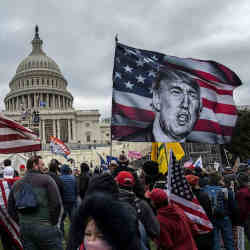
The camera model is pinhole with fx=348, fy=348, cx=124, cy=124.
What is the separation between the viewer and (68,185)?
792 centimetres

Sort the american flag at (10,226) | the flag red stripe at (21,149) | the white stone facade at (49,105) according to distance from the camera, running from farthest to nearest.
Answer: the white stone facade at (49,105) → the flag red stripe at (21,149) → the american flag at (10,226)

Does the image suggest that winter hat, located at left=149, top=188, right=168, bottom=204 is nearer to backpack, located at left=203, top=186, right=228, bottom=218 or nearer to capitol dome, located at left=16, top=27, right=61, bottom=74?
backpack, located at left=203, top=186, right=228, bottom=218

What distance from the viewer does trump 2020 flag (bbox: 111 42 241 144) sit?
605cm

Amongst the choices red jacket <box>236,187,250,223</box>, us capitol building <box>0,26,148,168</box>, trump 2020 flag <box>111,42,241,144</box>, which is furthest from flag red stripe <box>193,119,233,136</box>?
us capitol building <box>0,26,148,168</box>

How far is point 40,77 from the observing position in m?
92.8

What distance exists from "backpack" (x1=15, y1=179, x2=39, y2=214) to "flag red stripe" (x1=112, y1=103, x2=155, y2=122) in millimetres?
2131

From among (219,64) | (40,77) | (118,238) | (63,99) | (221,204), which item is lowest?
(221,204)

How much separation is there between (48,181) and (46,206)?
0.31 meters

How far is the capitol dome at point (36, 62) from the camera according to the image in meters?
94.8

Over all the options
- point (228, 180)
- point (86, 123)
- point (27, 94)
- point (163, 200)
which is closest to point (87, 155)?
point (86, 123)

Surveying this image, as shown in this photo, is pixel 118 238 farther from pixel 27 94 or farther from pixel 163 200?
pixel 27 94

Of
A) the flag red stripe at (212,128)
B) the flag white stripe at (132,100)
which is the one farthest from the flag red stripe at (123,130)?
the flag red stripe at (212,128)

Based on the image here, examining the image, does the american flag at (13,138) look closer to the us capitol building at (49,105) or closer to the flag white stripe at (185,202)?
the flag white stripe at (185,202)

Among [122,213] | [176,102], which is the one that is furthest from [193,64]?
[122,213]
